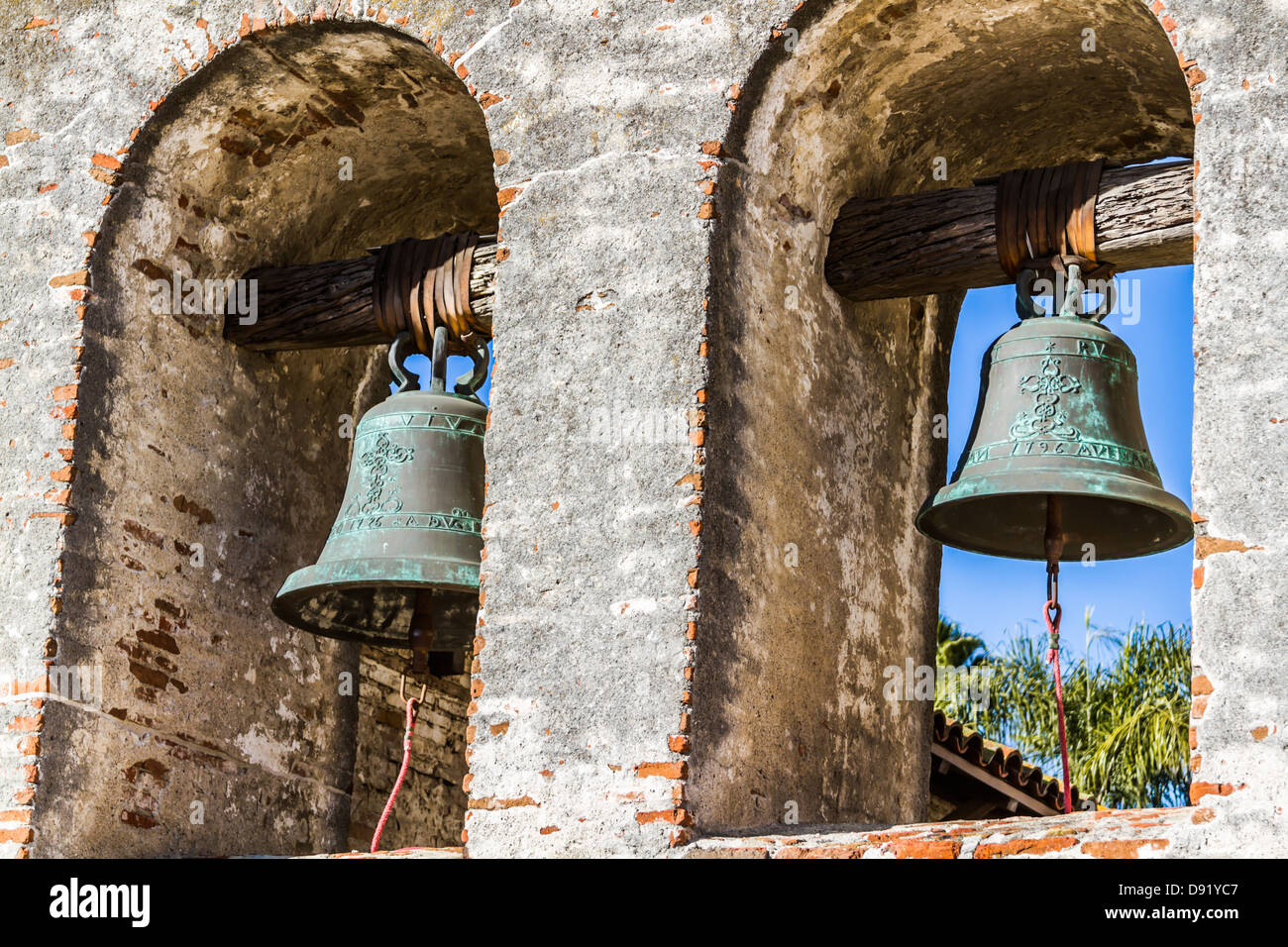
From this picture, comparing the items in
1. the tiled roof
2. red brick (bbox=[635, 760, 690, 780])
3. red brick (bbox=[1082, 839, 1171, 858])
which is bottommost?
red brick (bbox=[1082, 839, 1171, 858])

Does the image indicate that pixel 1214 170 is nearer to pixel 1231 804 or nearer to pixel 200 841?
pixel 1231 804

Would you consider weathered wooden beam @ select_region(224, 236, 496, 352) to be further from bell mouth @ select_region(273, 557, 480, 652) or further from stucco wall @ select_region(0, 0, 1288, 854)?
bell mouth @ select_region(273, 557, 480, 652)

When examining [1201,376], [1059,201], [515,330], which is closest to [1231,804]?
[1201,376]

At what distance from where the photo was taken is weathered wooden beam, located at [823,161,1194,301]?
496 cm

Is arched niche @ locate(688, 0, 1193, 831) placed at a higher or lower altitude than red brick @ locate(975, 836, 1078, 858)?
higher

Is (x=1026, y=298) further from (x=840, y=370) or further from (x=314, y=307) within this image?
(x=314, y=307)

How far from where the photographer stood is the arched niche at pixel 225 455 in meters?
5.43

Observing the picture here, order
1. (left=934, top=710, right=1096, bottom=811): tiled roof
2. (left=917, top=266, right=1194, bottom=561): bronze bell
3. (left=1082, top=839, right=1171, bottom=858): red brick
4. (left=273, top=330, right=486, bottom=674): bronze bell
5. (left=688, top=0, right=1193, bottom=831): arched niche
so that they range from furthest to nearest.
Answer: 1. (left=934, top=710, right=1096, bottom=811): tiled roof
2. (left=273, top=330, right=486, bottom=674): bronze bell
3. (left=688, top=0, right=1193, bottom=831): arched niche
4. (left=917, top=266, right=1194, bottom=561): bronze bell
5. (left=1082, top=839, right=1171, bottom=858): red brick

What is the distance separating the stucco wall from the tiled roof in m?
1.18

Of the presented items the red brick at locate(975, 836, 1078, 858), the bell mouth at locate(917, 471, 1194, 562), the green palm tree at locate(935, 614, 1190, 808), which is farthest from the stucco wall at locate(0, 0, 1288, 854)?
the green palm tree at locate(935, 614, 1190, 808)

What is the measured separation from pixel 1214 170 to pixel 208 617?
3.04 m

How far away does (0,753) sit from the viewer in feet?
16.9

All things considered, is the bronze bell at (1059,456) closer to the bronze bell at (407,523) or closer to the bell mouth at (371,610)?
the bronze bell at (407,523)

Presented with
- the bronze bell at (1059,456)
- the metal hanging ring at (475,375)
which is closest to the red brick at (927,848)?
the bronze bell at (1059,456)
